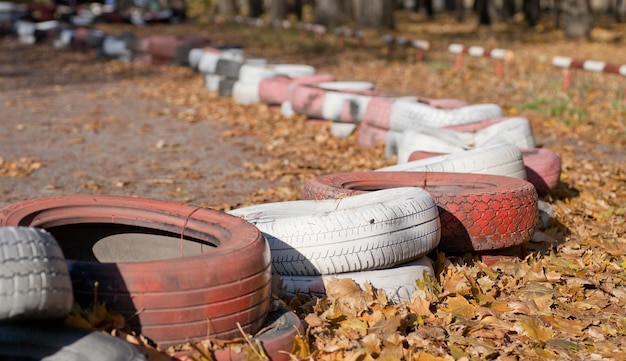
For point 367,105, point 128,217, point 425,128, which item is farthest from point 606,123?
point 128,217

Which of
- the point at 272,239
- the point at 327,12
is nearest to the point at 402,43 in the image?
the point at 327,12

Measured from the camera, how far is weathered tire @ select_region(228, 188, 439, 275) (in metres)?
4.40

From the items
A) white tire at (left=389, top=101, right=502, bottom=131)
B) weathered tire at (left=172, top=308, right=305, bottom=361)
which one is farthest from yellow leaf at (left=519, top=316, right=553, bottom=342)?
white tire at (left=389, top=101, right=502, bottom=131)

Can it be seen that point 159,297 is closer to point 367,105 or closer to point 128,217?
point 128,217

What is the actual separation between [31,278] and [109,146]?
691 cm

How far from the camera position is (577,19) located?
1033 inches

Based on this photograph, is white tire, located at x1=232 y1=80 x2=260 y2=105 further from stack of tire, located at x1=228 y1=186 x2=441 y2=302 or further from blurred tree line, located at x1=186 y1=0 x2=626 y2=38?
blurred tree line, located at x1=186 y1=0 x2=626 y2=38

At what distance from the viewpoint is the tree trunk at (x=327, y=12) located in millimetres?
28219

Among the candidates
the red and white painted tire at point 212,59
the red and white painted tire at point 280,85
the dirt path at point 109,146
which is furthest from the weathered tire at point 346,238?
the red and white painted tire at point 212,59

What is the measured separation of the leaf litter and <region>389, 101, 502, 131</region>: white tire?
446mm

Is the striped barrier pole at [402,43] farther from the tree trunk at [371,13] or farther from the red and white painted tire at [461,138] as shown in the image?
the red and white painted tire at [461,138]

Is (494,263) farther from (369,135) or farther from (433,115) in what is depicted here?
(369,135)

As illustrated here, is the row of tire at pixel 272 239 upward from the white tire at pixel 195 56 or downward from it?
upward

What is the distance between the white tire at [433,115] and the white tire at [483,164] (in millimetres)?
2020
